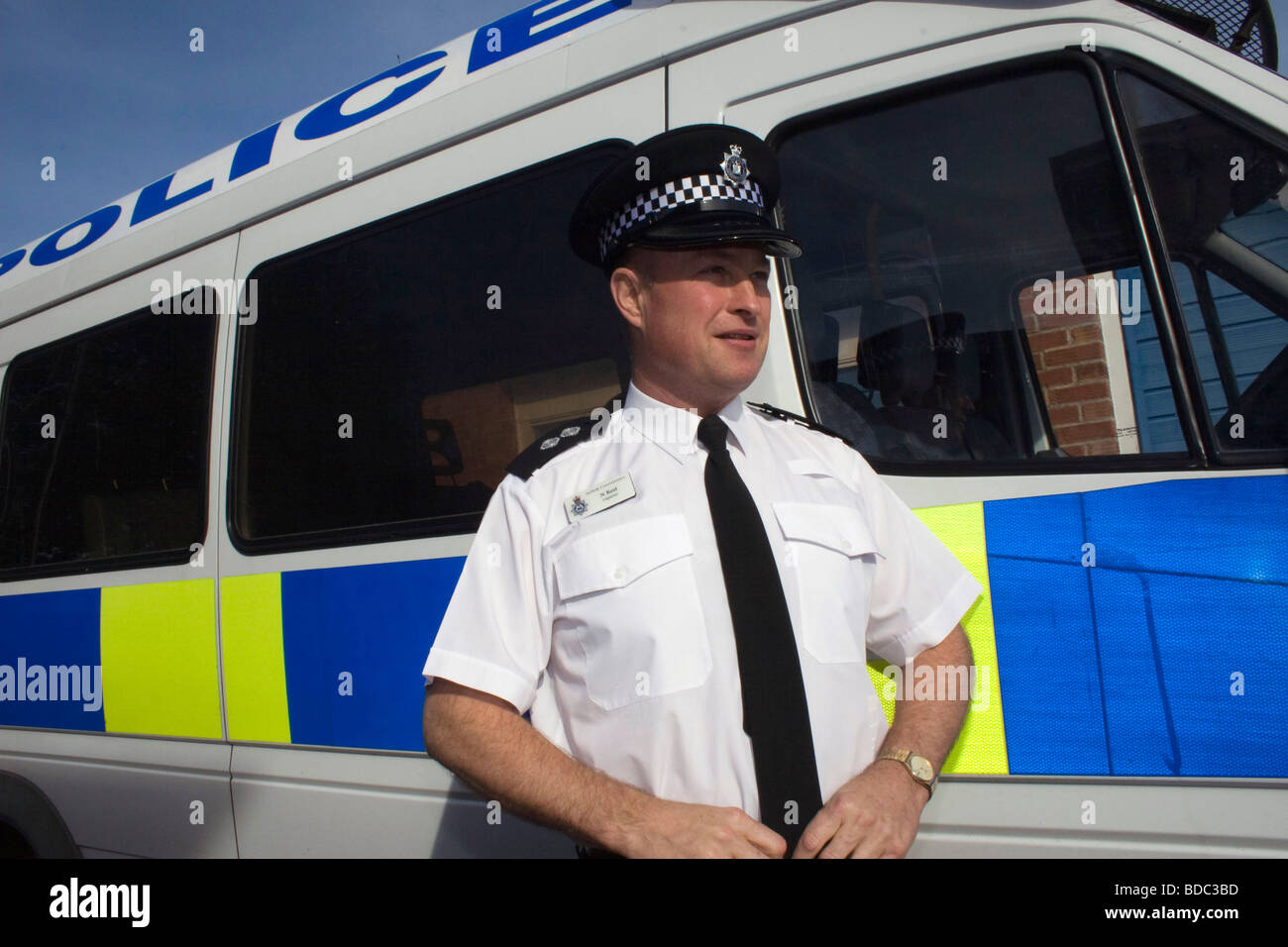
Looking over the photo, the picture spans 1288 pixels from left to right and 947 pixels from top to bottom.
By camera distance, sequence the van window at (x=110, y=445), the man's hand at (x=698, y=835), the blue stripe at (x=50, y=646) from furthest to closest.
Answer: the blue stripe at (x=50, y=646)
the van window at (x=110, y=445)
the man's hand at (x=698, y=835)

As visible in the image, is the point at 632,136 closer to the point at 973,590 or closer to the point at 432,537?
the point at 432,537

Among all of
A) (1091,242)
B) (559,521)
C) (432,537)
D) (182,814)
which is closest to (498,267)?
(432,537)

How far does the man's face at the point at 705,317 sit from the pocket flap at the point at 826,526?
0.76 ft

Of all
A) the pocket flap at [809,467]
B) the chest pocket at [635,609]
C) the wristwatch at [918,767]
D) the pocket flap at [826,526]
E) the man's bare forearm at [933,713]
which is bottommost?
the wristwatch at [918,767]

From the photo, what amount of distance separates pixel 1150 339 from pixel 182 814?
267 cm

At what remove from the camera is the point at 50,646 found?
3.02 meters

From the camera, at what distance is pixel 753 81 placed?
1876 mm

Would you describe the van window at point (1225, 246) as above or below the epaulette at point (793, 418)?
above

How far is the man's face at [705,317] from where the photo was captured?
155 cm

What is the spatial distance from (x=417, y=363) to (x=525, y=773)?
4.15 feet

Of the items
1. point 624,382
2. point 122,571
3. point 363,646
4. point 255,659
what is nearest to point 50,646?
point 122,571

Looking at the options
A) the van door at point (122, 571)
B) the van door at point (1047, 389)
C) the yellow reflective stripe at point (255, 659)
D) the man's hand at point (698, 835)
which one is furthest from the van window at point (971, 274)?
the van door at point (122, 571)

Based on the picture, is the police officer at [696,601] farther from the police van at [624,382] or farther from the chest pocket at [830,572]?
the police van at [624,382]

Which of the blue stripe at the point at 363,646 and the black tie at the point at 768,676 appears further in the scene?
the blue stripe at the point at 363,646
